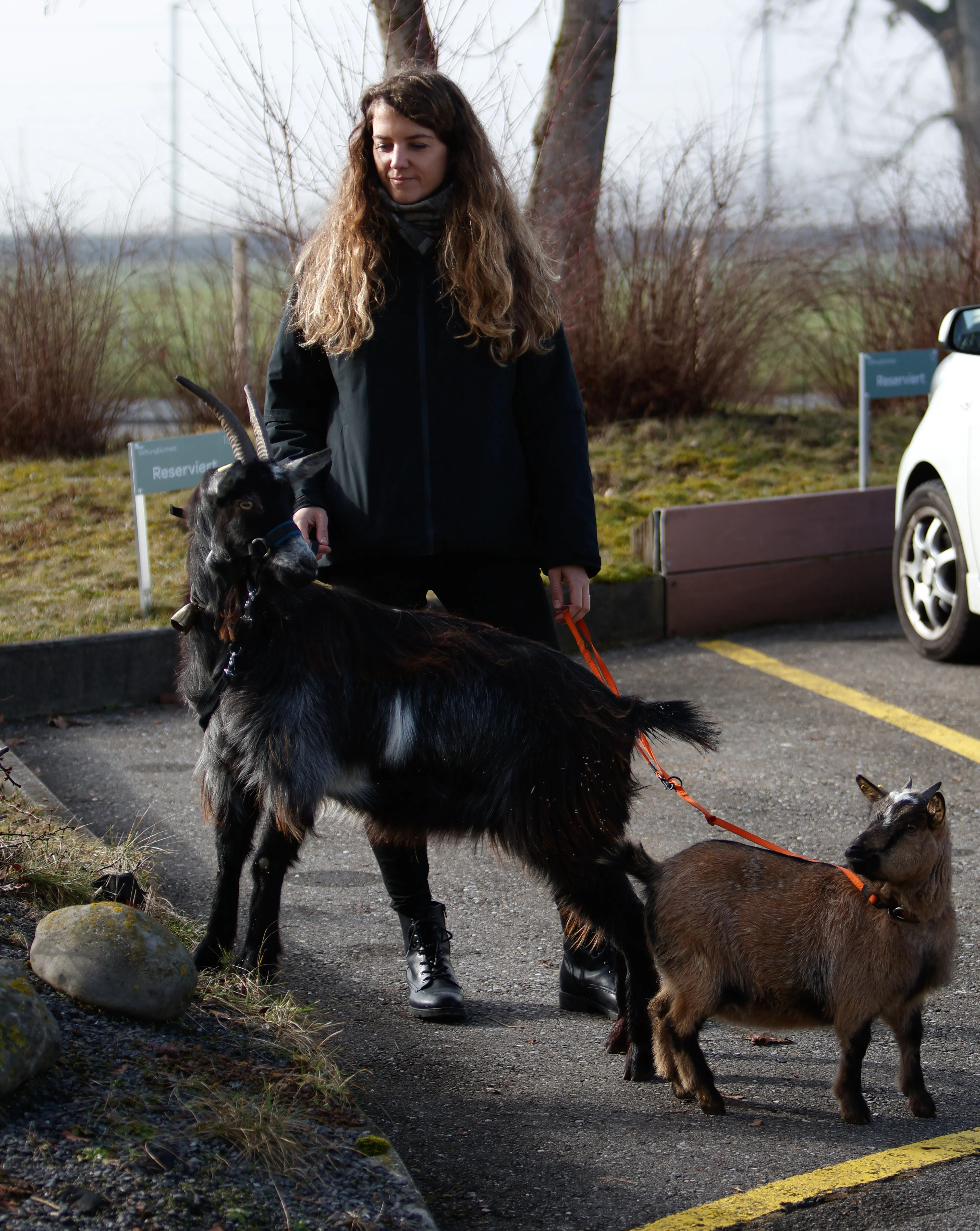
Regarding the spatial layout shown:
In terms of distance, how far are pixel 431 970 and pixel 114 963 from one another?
→ 107 cm

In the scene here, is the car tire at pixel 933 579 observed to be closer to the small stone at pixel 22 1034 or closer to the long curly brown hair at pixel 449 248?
the long curly brown hair at pixel 449 248

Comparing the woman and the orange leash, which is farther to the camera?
the woman

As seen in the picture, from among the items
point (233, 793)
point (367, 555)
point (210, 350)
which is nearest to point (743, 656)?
point (367, 555)

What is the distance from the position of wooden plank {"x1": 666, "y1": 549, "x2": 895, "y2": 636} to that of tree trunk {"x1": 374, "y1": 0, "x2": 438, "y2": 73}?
12.6ft

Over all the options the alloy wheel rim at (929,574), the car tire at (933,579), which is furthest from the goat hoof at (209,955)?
the alloy wheel rim at (929,574)

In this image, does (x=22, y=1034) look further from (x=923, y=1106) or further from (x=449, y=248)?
(x=449, y=248)

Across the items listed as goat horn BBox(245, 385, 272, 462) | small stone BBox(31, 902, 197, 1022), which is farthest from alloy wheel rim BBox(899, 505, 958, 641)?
small stone BBox(31, 902, 197, 1022)

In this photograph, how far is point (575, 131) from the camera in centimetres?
1069

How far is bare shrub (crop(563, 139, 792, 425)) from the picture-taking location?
11008mm

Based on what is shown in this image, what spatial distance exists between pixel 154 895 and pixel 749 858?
185cm

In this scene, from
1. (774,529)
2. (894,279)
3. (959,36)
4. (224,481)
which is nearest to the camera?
(224,481)

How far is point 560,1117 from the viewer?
3.20 metres

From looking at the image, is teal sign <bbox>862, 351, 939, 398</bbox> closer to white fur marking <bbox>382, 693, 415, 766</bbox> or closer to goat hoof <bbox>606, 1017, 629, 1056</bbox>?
goat hoof <bbox>606, 1017, 629, 1056</bbox>

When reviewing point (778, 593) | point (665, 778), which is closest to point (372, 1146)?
point (665, 778)
